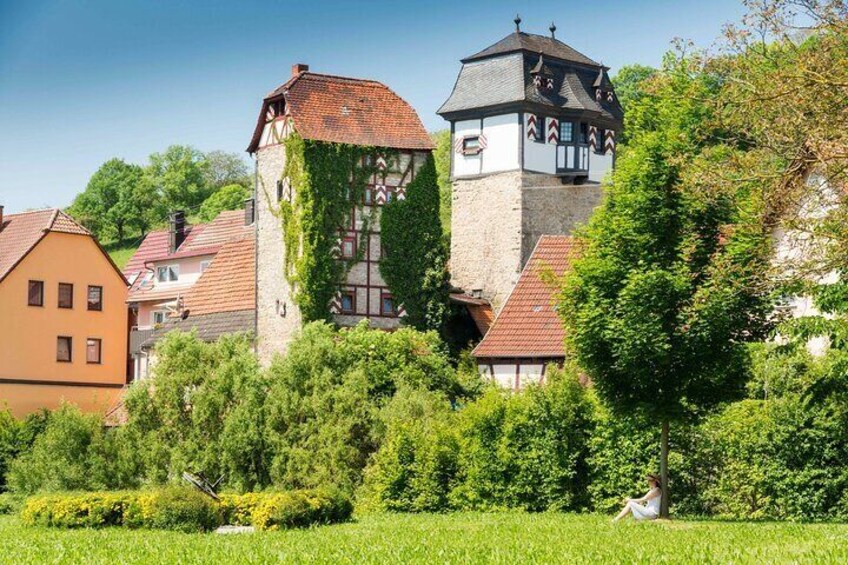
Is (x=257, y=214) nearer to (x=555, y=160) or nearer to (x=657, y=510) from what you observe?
(x=555, y=160)

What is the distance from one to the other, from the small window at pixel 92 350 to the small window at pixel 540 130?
2149 centimetres

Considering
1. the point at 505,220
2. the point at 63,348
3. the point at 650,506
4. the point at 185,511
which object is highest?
the point at 505,220

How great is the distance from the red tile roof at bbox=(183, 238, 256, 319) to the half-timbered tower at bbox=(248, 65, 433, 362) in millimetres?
2664

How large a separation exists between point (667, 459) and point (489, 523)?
372cm

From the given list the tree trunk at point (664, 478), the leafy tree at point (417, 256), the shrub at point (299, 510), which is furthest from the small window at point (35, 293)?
the tree trunk at point (664, 478)

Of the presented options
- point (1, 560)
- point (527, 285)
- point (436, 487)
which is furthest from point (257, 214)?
point (1, 560)

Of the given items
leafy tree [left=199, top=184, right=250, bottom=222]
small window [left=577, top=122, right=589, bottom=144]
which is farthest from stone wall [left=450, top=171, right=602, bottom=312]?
leafy tree [left=199, top=184, right=250, bottom=222]

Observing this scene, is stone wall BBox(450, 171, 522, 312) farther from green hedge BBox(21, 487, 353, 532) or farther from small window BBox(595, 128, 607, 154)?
green hedge BBox(21, 487, 353, 532)

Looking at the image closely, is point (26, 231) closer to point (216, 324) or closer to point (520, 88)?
point (216, 324)

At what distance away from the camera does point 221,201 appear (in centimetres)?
11881

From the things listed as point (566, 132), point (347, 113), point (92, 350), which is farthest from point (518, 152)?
point (92, 350)

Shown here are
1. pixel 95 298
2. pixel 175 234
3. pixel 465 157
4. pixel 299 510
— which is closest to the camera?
pixel 299 510

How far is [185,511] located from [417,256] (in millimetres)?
24079

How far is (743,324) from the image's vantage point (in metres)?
30.6
